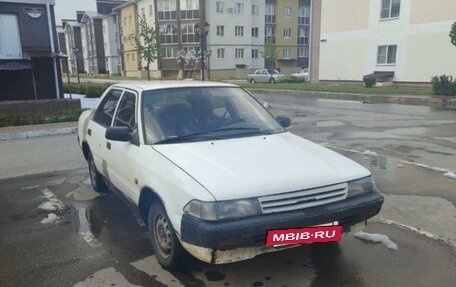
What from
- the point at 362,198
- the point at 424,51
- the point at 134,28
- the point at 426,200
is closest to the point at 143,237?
the point at 362,198

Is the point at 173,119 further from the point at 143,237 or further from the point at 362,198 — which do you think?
the point at 362,198

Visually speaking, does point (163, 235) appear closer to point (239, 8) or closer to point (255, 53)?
point (239, 8)

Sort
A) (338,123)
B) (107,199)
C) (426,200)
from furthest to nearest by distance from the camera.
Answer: (338,123), (107,199), (426,200)

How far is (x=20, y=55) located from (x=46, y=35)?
1361 mm

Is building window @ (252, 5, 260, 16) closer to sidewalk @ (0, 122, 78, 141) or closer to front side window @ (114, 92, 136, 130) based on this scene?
sidewalk @ (0, 122, 78, 141)

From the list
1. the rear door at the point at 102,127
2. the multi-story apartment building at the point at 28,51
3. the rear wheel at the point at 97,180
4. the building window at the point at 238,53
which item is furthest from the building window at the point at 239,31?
the rear door at the point at 102,127

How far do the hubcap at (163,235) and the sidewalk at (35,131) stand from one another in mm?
8770

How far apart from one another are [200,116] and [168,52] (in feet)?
172

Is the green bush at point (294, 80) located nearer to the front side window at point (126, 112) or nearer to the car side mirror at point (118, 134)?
the front side window at point (126, 112)

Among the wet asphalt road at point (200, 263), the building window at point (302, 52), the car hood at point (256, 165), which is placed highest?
the building window at point (302, 52)

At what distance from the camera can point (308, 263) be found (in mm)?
3590

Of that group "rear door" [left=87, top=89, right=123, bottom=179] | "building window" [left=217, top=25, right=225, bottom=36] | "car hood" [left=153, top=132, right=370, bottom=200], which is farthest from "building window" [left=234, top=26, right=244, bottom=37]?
"car hood" [left=153, top=132, right=370, bottom=200]

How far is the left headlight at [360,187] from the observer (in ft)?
10.8

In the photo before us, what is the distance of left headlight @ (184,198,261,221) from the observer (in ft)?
9.51
